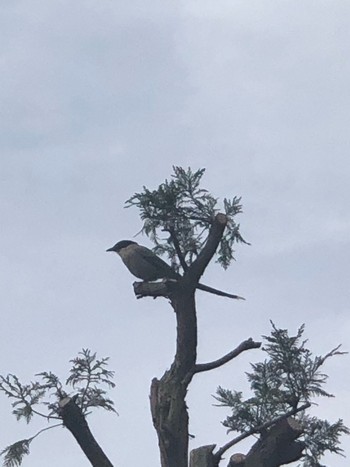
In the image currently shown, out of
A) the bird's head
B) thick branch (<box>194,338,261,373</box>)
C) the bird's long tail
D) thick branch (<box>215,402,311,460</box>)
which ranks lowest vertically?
thick branch (<box>215,402,311,460</box>)

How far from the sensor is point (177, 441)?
34.9 feet

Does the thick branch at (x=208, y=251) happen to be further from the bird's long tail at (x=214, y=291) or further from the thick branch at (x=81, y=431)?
the thick branch at (x=81, y=431)

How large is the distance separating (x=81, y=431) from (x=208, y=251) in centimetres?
249

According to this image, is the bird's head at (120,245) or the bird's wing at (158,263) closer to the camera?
the bird's wing at (158,263)

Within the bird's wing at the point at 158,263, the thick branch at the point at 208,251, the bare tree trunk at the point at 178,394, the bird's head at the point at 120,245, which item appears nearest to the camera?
the bare tree trunk at the point at 178,394

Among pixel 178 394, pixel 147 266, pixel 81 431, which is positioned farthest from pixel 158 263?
pixel 81 431

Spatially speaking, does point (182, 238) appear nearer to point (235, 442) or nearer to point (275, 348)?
point (275, 348)

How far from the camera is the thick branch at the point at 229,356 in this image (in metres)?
10.6

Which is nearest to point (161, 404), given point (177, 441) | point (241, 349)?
point (177, 441)

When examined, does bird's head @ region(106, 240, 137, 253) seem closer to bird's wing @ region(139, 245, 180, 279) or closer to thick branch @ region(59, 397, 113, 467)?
bird's wing @ region(139, 245, 180, 279)

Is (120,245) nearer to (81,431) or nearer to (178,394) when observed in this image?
(178,394)

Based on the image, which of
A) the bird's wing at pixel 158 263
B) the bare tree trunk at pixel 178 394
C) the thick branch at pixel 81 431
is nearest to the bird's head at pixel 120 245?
the bird's wing at pixel 158 263

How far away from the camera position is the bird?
449 inches

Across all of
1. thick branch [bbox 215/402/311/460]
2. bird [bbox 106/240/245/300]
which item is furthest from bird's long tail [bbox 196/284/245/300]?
thick branch [bbox 215/402/311/460]
